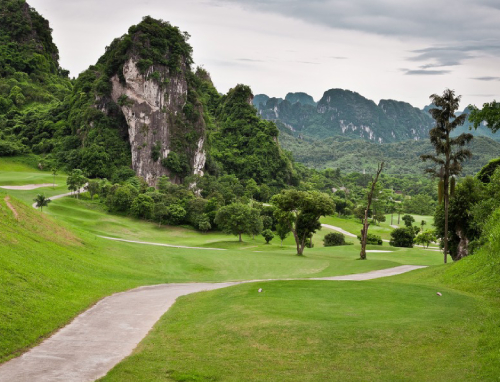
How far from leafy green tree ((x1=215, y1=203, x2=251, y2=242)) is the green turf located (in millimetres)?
47136

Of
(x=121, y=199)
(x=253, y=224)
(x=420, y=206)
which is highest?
(x=420, y=206)

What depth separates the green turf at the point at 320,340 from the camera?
9.77 metres

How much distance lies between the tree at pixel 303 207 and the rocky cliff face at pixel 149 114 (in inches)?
3116

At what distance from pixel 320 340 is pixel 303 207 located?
3263 cm

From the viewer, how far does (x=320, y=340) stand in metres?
11.6

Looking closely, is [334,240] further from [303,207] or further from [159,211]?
[303,207]

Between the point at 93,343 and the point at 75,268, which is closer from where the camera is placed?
the point at 93,343

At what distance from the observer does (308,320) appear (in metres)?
13.2

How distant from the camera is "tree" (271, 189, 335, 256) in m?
43.2

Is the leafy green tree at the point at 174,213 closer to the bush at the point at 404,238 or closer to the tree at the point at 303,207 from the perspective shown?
the tree at the point at 303,207

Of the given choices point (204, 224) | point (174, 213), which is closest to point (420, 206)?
point (204, 224)

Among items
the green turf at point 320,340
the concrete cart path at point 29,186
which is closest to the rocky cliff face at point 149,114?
the concrete cart path at point 29,186

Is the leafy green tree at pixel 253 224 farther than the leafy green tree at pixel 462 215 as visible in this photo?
Yes

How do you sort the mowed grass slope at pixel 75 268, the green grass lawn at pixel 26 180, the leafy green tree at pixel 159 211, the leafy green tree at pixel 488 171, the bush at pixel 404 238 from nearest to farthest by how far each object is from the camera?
the mowed grass slope at pixel 75 268 → the leafy green tree at pixel 488 171 → the bush at pixel 404 238 → the green grass lawn at pixel 26 180 → the leafy green tree at pixel 159 211
